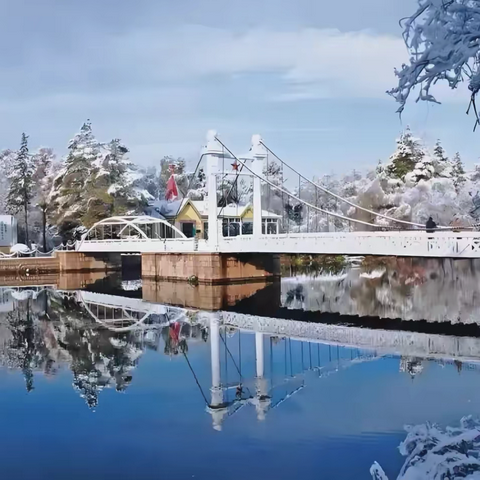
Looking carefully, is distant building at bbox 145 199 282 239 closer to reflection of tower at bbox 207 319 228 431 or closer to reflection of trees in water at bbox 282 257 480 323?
reflection of trees in water at bbox 282 257 480 323

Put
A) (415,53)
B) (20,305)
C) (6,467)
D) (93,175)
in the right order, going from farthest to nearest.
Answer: (93,175) → (20,305) → (6,467) → (415,53)

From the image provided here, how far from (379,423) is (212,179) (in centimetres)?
2201

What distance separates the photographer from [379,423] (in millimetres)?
8719

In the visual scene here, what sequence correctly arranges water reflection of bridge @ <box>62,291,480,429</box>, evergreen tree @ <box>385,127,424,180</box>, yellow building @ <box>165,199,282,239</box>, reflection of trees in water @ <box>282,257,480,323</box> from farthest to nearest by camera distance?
evergreen tree @ <box>385,127,424,180</box> < yellow building @ <box>165,199,282,239</box> < reflection of trees in water @ <box>282,257,480,323</box> < water reflection of bridge @ <box>62,291,480,429</box>

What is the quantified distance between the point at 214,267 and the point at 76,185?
737 inches

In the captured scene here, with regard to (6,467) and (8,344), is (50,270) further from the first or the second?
(6,467)

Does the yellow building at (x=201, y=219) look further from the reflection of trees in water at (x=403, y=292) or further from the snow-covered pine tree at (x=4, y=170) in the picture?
the snow-covered pine tree at (x=4, y=170)

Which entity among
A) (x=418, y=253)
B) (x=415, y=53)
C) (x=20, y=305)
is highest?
(x=415, y=53)

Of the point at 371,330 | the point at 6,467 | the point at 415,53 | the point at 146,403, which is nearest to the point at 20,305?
the point at 371,330

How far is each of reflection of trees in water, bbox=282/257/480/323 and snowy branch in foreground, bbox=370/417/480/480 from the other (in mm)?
10258

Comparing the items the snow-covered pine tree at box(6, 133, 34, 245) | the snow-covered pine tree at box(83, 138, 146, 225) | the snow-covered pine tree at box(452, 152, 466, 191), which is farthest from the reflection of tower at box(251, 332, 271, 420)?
the snow-covered pine tree at box(6, 133, 34, 245)

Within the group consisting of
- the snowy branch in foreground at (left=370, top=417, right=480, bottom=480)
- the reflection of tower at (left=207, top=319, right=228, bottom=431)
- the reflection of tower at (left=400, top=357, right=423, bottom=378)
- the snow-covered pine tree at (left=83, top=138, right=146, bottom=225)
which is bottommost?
the reflection of tower at (left=207, top=319, right=228, bottom=431)

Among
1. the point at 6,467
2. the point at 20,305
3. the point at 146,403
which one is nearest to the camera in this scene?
the point at 6,467

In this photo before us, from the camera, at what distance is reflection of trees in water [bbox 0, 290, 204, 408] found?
488 inches
